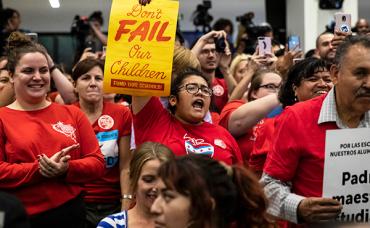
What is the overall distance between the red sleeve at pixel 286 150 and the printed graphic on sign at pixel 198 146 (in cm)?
69

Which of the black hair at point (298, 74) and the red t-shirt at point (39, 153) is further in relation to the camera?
the black hair at point (298, 74)

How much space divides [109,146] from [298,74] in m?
1.25

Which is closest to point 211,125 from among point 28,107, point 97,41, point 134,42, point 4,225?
point 134,42

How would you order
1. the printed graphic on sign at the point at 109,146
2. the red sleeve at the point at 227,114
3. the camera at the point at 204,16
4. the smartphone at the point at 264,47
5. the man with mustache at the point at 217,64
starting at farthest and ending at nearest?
the camera at the point at 204,16 < the man with mustache at the point at 217,64 < the smartphone at the point at 264,47 < the printed graphic on sign at the point at 109,146 < the red sleeve at the point at 227,114

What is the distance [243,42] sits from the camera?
8.19m

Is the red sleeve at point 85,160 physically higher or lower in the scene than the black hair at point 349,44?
lower

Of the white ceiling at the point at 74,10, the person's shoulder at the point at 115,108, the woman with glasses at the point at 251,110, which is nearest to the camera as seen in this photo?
the woman with glasses at the point at 251,110

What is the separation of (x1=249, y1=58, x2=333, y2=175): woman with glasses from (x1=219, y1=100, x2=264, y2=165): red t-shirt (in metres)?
0.38

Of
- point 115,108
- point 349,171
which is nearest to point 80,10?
point 115,108

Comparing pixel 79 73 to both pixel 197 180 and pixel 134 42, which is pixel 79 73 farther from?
pixel 197 180

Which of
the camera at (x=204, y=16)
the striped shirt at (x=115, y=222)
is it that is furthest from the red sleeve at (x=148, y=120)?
the camera at (x=204, y=16)

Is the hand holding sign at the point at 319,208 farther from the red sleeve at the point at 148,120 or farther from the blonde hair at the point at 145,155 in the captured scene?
the red sleeve at the point at 148,120

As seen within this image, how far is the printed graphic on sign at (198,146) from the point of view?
373cm

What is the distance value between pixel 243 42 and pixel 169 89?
455 cm
